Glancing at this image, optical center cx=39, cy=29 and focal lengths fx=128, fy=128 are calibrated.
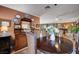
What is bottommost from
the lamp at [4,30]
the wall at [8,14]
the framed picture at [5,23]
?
the lamp at [4,30]

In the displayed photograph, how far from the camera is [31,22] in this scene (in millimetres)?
2109

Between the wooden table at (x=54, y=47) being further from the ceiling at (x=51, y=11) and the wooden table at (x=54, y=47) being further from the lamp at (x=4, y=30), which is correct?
the lamp at (x=4, y=30)

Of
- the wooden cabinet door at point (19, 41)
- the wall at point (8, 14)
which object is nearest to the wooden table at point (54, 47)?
the wooden cabinet door at point (19, 41)

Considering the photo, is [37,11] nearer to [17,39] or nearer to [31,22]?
[31,22]

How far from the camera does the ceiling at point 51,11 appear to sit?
6.74ft

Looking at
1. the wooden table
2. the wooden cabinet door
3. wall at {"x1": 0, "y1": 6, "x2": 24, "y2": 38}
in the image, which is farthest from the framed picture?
the wooden table

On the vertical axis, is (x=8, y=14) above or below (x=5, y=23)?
above

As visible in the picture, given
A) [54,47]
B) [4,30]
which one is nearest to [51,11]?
[54,47]

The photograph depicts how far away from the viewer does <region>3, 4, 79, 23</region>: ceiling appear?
2055mm

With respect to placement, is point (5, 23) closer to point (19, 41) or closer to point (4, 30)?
point (4, 30)

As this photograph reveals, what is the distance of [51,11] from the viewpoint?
6.83ft
